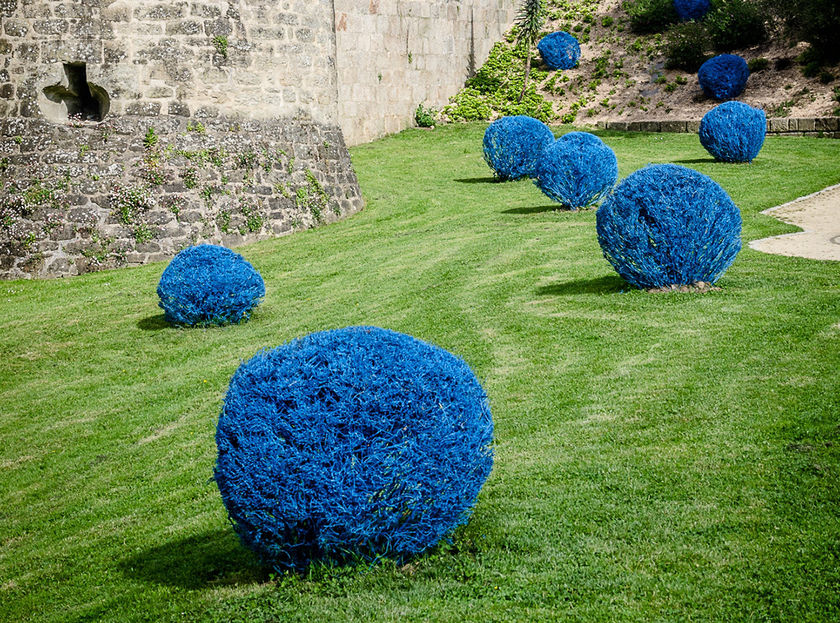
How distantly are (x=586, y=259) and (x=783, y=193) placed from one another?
650 centimetres

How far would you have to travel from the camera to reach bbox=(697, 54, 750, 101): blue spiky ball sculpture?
27297 mm

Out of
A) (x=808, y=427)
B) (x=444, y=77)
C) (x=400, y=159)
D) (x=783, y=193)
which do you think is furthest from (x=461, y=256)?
(x=444, y=77)

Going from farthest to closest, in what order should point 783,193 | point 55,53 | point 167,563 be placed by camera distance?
1. point 783,193
2. point 55,53
3. point 167,563

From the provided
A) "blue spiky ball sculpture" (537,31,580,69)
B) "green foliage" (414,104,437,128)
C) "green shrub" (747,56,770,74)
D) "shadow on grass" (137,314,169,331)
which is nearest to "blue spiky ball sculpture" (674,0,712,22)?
"blue spiky ball sculpture" (537,31,580,69)

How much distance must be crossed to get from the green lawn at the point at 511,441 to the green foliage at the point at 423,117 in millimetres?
16270

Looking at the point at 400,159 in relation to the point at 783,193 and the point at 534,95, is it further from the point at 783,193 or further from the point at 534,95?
the point at 783,193

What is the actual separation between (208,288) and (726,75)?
828 inches

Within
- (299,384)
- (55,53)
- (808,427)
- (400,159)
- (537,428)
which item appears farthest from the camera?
(400,159)

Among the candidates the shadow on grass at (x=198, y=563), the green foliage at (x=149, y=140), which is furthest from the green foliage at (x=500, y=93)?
the shadow on grass at (x=198, y=563)

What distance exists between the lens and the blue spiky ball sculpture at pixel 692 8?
3181 centimetres

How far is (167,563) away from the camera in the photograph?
5512 millimetres

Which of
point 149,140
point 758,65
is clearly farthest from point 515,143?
point 758,65

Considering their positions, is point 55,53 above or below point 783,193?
above

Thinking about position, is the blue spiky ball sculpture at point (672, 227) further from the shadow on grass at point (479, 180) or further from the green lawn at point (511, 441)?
the shadow on grass at point (479, 180)
